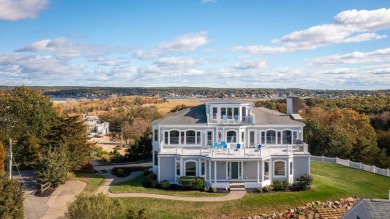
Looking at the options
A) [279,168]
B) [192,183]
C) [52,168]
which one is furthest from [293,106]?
[52,168]

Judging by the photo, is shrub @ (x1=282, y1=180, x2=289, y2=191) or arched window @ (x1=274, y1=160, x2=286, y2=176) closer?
shrub @ (x1=282, y1=180, x2=289, y2=191)

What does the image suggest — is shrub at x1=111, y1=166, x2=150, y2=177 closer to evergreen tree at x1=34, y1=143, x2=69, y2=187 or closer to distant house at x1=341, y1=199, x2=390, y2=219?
evergreen tree at x1=34, y1=143, x2=69, y2=187

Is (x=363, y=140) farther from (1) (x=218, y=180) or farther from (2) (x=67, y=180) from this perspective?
(2) (x=67, y=180)

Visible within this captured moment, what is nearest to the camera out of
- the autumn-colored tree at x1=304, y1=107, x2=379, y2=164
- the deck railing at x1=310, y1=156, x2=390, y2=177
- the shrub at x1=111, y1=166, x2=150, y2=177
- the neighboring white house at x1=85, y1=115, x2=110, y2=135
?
the shrub at x1=111, y1=166, x2=150, y2=177

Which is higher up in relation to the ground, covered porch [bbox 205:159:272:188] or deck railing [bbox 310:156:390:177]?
covered porch [bbox 205:159:272:188]

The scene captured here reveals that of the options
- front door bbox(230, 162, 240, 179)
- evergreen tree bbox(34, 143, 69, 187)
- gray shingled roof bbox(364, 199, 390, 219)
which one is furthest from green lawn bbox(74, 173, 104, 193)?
gray shingled roof bbox(364, 199, 390, 219)

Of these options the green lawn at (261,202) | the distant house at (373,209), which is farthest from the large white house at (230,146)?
the distant house at (373,209)

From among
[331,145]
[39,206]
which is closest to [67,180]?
[39,206]
